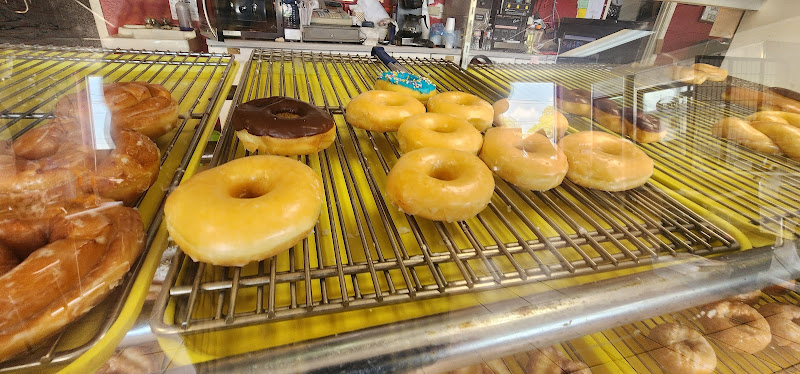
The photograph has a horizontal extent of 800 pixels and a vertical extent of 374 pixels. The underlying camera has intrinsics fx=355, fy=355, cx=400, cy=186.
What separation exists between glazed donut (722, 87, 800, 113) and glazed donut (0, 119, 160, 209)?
11.2 ft

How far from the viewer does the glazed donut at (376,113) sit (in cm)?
201

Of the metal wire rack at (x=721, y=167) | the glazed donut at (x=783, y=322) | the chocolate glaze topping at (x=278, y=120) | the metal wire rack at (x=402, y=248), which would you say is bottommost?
the glazed donut at (x=783, y=322)

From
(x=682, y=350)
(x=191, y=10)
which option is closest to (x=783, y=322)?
(x=682, y=350)

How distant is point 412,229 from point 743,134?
84.4 inches

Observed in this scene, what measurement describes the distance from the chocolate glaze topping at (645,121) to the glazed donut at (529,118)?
427mm

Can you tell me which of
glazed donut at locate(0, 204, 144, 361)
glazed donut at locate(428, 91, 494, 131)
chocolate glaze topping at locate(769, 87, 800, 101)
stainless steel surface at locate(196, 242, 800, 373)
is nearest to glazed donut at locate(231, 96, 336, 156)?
glazed donut at locate(0, 204, 144, 361)

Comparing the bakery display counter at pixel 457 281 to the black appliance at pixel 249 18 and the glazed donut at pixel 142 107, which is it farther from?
the black appliance at pixel 249 18

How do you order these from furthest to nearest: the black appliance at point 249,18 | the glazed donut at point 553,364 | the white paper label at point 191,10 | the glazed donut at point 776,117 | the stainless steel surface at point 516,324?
the white paper label at point 191,10, the black appliance at point 249,18, the glazed donut at point 776,117, the glazed donut at point 553,364, the stainless steel surface at point 516,324

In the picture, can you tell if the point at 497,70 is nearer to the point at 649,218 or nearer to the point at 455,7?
the point at 649,218

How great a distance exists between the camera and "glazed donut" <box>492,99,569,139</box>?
1.92m

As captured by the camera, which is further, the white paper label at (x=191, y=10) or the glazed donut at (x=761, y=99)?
the white paper label at (x=191, y=10)

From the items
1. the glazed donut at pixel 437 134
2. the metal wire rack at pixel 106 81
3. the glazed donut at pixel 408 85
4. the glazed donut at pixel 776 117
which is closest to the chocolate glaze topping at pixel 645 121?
the glazed donut at pixel 776 117

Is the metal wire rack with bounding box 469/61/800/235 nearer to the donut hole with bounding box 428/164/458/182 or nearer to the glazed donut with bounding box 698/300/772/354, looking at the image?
the glazed donut with bounding box 698/300/772/354

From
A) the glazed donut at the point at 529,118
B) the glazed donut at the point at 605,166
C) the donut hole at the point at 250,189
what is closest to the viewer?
the donut hole at the point at 250,189
